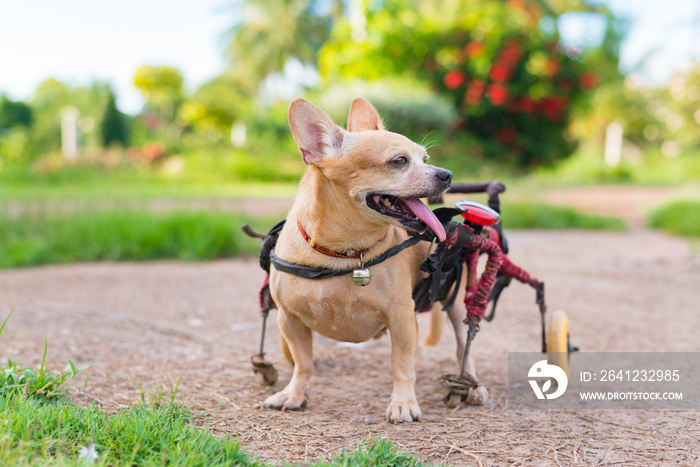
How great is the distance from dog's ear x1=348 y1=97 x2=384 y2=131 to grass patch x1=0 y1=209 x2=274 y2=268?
3853mm

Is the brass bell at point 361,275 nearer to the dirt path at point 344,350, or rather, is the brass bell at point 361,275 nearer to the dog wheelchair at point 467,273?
the dog wheelchair at point 467,273

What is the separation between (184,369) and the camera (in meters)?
3.14

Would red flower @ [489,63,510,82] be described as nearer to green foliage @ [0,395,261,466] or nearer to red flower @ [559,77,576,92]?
red flower @ [559,77,576,92]

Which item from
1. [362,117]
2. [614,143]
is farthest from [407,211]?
[614,143]

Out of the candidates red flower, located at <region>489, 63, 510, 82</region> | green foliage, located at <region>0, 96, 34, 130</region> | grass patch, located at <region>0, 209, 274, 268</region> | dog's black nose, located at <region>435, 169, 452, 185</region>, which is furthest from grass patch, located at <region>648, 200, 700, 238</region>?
green foliage, located at <region>0, 96, 34, 130</region>

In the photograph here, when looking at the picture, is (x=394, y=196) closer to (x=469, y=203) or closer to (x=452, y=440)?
(x=469, y=203)

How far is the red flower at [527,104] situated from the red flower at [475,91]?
0.99 metres

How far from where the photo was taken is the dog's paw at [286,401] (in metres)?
2.61

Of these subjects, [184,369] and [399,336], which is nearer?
[399,336]

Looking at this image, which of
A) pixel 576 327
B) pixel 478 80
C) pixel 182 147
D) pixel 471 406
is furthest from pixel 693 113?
pixel 471 406

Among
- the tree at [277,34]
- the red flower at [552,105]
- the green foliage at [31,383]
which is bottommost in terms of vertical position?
the green foliage at [31,383]

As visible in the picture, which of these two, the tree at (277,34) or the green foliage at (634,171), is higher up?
the tree at (277,34)

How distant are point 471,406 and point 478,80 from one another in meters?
12.3

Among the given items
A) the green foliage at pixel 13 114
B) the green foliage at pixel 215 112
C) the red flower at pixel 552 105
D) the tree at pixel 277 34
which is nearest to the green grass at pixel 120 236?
the red flower at pixel 552 105
